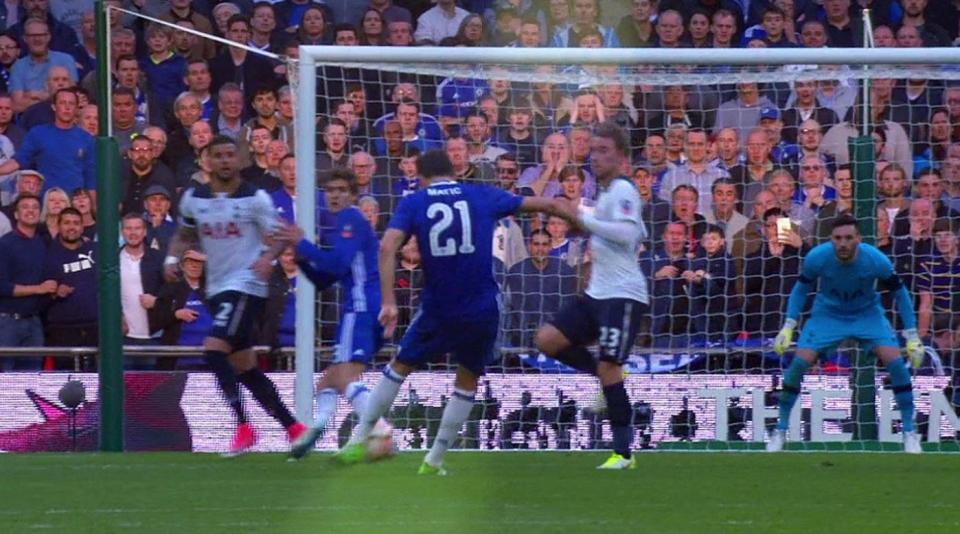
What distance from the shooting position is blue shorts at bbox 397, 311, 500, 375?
33.8ft

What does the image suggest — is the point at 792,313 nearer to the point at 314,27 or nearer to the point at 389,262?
the point at 389,262

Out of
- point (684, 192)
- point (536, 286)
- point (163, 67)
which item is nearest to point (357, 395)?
point (536, 286)

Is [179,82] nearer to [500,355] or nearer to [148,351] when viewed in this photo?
[148,351]

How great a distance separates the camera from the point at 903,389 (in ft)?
41.7

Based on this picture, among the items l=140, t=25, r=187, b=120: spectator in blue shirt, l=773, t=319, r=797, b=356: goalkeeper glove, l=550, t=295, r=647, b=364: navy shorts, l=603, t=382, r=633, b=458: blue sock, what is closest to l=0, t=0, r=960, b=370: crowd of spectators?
l=140, t=25, r=187, b=120: spectator in blue shirt

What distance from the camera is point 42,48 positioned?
17.0 meters

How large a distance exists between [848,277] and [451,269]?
12.8 ft

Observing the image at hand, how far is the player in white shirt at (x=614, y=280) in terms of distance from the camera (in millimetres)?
10820

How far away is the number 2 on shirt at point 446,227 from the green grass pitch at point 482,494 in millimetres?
1296

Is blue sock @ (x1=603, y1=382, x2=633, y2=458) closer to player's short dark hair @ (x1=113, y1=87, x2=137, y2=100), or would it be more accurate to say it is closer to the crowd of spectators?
the crowd of spectators

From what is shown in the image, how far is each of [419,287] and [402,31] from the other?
12.0 feet

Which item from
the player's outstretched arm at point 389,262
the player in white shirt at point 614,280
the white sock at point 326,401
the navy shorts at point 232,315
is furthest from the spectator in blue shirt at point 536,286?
the player's outstretched arm at point 389,262

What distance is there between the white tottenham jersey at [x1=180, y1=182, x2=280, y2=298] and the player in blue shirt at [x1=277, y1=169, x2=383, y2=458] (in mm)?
418

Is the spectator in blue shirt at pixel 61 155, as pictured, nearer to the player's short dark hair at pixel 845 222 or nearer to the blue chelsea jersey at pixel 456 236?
the blue chelsea jersey at pixel 456 236
